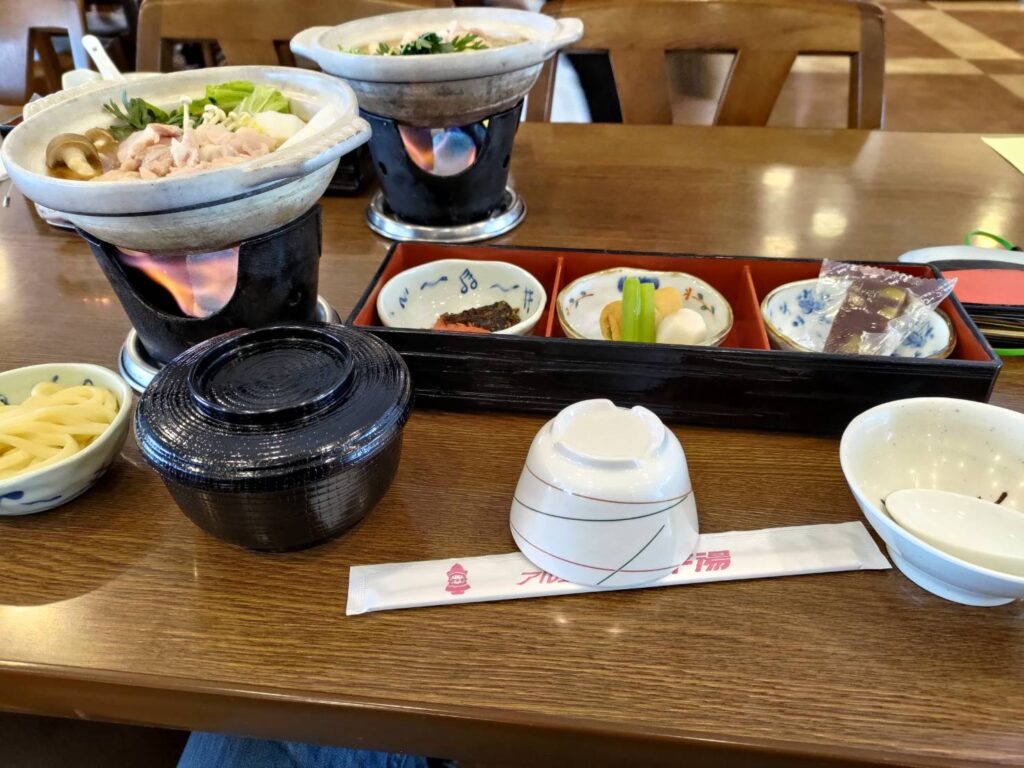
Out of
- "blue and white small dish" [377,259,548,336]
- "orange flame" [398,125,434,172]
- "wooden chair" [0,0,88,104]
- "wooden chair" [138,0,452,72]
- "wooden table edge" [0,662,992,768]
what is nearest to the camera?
"wooden table edge" [0,662,992,768]

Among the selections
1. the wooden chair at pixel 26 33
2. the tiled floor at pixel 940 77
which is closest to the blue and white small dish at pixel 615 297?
the wooden chair at pixel 26 33

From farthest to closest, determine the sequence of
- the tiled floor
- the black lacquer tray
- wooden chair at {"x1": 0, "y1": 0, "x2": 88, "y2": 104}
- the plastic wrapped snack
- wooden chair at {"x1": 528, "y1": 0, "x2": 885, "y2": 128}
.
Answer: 1. the tiled floor
2. wooden chair at {"x1": 0, "y1": 0, "x2": 88, "y2": 104}
3. wooden chair at {"x1": 528, "y1": 0, "x2": 885, "y2": 128}
4. the plastic wrapped snack
5. the black lacquer tray

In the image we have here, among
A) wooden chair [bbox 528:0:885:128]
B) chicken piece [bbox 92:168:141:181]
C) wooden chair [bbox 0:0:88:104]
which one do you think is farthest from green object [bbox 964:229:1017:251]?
wooden chair [bbox 0:0:88:104]

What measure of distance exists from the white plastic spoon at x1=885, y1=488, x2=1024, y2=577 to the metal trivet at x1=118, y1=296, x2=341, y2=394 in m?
0.78

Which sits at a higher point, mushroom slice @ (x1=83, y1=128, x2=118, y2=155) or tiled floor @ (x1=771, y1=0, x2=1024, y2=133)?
mushroom slice @ (x1=83, y1=128, x2=118, y2=155)

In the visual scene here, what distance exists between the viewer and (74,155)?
890 mm

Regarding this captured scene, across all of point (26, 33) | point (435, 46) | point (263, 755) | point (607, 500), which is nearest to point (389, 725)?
point (607, 500)

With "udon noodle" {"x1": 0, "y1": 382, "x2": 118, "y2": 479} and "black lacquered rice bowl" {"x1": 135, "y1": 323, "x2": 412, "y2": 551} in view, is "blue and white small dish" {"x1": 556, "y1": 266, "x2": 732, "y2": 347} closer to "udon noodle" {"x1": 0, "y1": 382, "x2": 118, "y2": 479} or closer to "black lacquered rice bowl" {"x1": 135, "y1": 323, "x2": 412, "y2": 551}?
"black lacquered rice bowl" {"x1": 135, "y1": 323, "x2": 412, "y2": 551}

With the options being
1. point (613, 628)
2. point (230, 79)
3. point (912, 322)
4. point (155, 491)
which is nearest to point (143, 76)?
point (230, 79)

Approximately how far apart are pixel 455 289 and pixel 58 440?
557 millimetres

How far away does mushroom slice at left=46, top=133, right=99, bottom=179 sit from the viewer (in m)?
0.88

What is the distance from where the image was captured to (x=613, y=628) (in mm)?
664

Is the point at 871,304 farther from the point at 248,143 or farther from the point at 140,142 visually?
the point at 140,142

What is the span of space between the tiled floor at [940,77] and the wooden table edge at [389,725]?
13.3 feet
